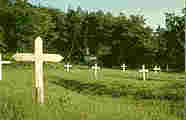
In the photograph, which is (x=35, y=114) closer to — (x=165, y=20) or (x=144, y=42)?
(x=144, y=42)

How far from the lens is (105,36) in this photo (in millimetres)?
79375

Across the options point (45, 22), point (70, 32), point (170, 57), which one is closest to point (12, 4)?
point (45, 22)

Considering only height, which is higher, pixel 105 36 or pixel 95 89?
pixel 105 36

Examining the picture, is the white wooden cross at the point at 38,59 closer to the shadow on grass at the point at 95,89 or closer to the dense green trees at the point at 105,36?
the shadow on grass at the point at 95,89

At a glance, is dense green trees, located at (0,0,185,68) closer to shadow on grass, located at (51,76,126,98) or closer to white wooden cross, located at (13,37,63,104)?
shadow on grass, located at (51,76,126,98)

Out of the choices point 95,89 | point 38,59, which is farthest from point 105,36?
point 38,59

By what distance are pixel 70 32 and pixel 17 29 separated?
25334mm

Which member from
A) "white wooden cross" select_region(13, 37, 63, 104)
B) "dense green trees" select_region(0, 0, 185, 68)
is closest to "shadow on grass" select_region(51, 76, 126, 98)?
"white wooden cross" select_region(13, 37, 63, 104)

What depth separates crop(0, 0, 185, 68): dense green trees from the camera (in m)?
58.2

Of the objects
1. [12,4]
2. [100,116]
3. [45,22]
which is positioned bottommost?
[100,116]

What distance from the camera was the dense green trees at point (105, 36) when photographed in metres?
58.2

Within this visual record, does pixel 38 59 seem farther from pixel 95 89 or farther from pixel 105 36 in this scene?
pixel 105 36

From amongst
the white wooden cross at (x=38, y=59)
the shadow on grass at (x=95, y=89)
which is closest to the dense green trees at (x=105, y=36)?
the shadow on grass at (x=95, y=89)

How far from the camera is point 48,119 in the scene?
616 centimetres
